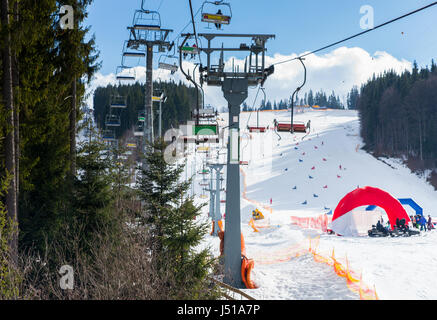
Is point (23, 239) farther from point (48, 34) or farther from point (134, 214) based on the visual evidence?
point (48, 34)

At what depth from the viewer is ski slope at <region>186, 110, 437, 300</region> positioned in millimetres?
12258

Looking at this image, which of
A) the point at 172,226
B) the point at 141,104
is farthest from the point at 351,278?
the point at 141,104

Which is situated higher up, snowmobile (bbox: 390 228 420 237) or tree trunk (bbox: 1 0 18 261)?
tree trunk (bbox: 1 0 18 261)

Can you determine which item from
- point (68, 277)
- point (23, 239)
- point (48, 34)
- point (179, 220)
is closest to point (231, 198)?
point (179, 220)

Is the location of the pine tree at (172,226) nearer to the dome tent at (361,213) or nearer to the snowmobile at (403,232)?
the dome tent at (361,213)

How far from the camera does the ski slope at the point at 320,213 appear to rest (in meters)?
12.3

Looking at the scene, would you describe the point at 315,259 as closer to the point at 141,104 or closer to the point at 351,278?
the point at 351,278

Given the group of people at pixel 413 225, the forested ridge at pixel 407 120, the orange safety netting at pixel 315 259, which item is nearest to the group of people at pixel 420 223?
the group of people at pixel 413 225

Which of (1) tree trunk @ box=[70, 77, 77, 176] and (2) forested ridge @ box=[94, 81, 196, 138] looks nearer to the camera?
(1) tree trunk @ box=[70, 77, 77, 176]

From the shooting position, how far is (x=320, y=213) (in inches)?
1351

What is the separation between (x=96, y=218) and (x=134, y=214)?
50.8 inches

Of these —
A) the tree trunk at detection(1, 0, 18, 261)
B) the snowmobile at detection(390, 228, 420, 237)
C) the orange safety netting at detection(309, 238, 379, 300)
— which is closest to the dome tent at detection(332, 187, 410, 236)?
the snowmobile at detection(390, 228, 420, 237)

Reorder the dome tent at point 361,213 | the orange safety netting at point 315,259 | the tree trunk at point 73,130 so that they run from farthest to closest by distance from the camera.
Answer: the dome tent at point 361,213 < the tree trunk at point 73,130 < the orange safety netting at point 315,259

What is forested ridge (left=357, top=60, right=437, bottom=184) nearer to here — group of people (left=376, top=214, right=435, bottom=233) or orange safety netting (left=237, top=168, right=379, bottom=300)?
group of people (left=376, top=214, right=435, bottom=233)
